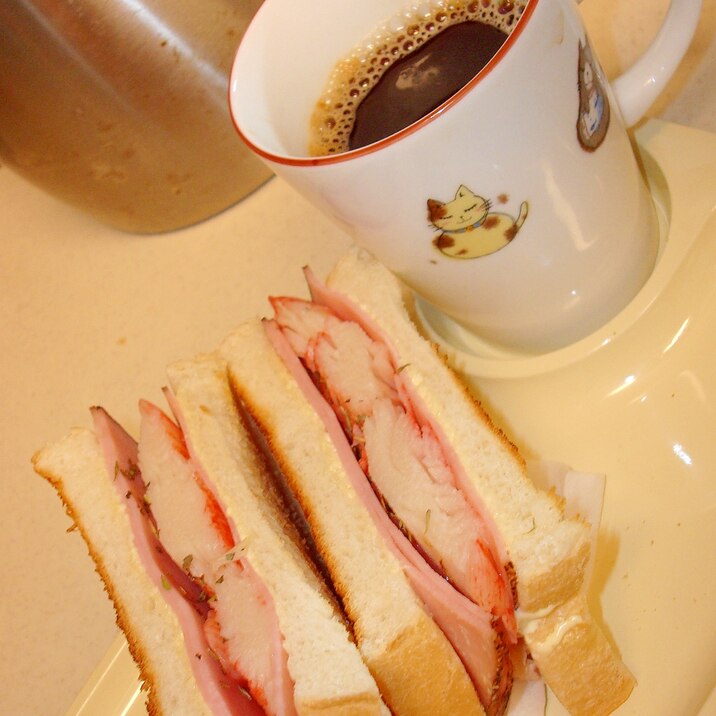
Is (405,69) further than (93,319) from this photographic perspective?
No

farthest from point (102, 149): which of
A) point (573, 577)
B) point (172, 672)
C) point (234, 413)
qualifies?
point (573, 577)

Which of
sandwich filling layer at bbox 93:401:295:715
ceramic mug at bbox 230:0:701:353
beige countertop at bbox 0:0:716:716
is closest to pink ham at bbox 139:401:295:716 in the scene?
sandwich filling layer at bbox 93:401:295:715

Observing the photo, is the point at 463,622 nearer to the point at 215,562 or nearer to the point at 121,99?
the point at 215,562

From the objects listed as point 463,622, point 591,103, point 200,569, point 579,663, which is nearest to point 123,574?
point 200,569

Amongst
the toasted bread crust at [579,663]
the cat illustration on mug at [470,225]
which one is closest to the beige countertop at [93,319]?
the cat illustration on mug at [470,225]

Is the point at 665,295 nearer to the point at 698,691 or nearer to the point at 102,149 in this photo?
the point at 698,691

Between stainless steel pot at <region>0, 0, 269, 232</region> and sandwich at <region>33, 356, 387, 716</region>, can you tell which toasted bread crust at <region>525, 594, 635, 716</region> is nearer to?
sandwich at <region>33, 356, 387, 716</region>

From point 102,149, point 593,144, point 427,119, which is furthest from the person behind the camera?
point 102,149
